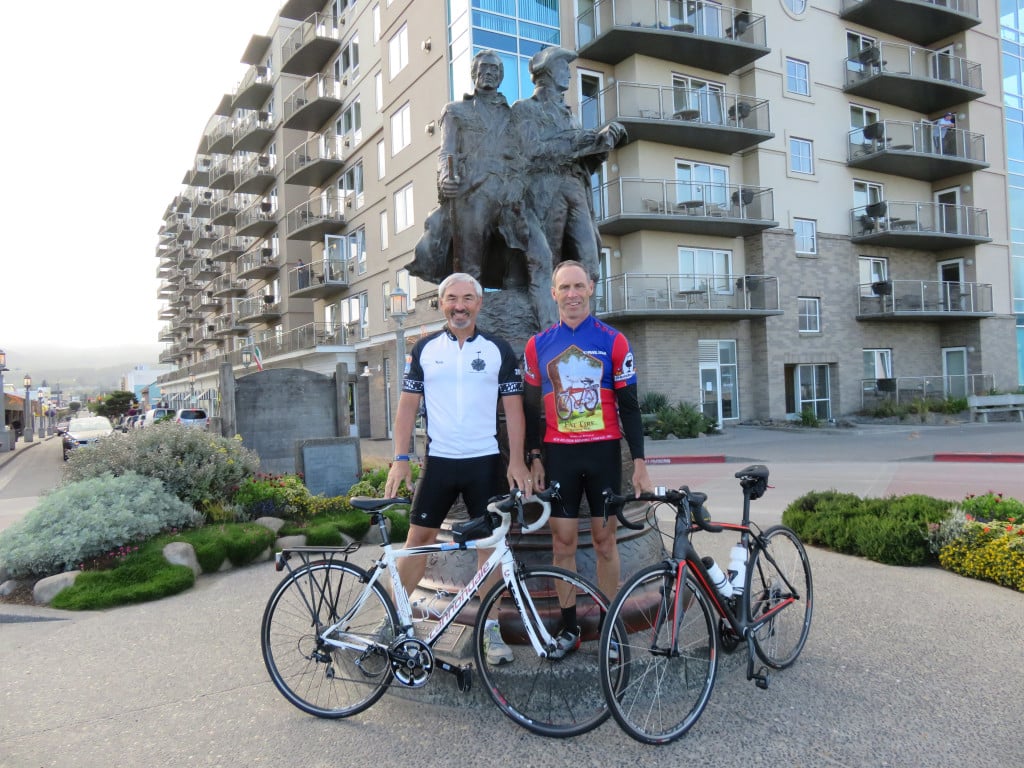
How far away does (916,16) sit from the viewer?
92.2 ft

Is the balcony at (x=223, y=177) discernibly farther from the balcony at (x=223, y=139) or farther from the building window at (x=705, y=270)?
the building window at (x=705, y=270)

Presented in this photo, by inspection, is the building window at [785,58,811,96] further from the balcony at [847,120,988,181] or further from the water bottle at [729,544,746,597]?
the water bottle at [729,544,746,597]

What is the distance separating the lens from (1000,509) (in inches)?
267

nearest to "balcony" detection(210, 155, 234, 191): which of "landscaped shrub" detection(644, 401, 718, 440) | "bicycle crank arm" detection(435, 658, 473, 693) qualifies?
"landscaped shrub" detection(644, 401, 718, 440)

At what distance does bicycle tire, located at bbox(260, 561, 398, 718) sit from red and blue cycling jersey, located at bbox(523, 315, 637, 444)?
4.19 feet

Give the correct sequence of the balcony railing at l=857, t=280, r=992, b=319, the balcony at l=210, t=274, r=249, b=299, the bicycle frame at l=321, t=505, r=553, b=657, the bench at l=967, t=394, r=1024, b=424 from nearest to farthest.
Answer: the bicycle frame at l=321, t=505, r=553, b=657, the bench at l=967, t=394, r=1024, b=424, the balcony railing at l=857, t=280, r=992, b=319, the balcony at l=210, t=274, r=249, b=299

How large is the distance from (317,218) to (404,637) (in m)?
33.8

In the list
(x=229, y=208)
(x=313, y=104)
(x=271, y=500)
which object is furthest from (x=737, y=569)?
(x=229, y=208)

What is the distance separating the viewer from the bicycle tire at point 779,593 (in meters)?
3.91

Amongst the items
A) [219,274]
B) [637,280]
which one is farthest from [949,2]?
[219,274]

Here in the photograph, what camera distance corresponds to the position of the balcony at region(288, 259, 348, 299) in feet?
112

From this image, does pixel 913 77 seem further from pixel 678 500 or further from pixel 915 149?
pixel 678 500

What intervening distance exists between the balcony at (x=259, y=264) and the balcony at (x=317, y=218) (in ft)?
16.1

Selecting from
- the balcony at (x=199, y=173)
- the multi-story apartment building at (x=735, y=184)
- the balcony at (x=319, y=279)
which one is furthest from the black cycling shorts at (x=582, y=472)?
the balcony at (x=199, y=173)
